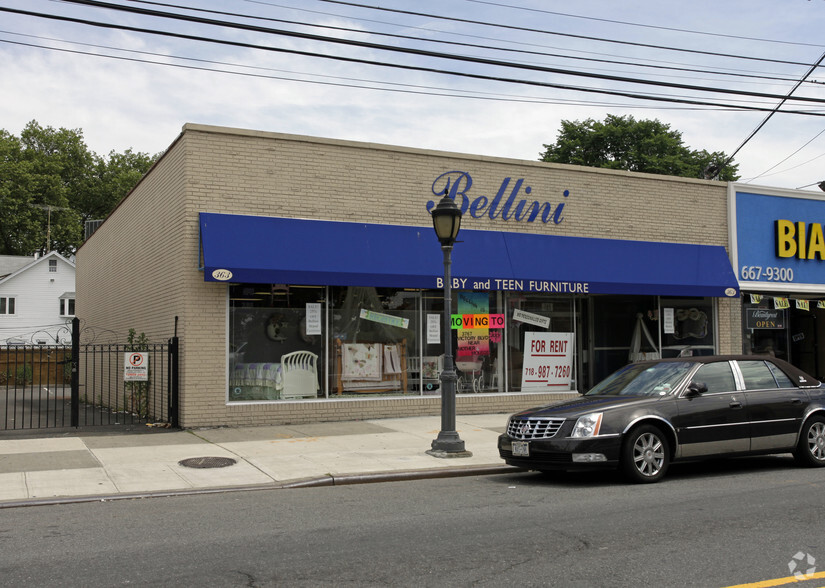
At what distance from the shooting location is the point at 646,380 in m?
9.98

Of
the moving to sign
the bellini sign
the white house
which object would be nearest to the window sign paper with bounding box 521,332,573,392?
the moving to sign

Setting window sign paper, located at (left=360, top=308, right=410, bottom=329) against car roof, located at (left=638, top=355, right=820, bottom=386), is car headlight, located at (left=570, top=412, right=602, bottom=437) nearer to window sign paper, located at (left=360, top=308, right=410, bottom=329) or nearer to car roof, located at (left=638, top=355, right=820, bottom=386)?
car roof, located at (left=638, top=355, right=820, bottom=386)

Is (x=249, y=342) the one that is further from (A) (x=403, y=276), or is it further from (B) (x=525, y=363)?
(B) (x=525, y=363)

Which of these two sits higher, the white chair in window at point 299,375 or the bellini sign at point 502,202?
the bellini sign at point 502,202

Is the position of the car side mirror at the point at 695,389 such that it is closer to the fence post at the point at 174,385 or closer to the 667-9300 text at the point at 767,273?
the fence post at the point at 174,385

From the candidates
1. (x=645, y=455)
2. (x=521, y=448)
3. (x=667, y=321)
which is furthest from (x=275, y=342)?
(x=667, y=321)

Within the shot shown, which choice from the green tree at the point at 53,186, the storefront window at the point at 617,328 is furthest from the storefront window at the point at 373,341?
the green tree at the point at 53,186

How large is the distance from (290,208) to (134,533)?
28.6 ft

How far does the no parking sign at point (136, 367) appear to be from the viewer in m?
14.5

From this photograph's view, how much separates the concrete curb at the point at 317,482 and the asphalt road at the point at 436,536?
0.52 ft

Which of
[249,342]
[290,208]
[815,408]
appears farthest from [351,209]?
[815,408]

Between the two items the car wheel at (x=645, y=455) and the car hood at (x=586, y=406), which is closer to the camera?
the car wheel at (x=645, y=455)

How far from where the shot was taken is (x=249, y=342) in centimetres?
1441

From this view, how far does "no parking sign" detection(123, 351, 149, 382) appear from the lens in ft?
47.5
